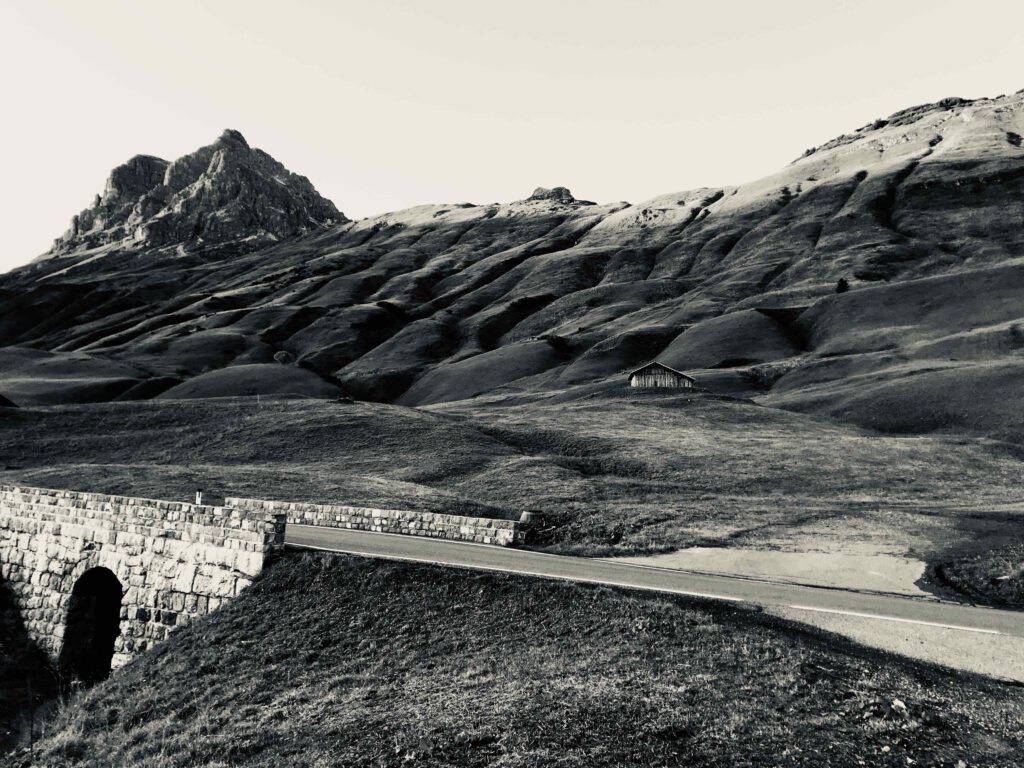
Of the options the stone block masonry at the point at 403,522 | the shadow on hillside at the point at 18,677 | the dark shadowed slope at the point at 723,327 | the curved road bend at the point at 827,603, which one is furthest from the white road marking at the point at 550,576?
the dark shadowed slope at the point at 723,327

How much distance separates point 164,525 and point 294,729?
11783mm

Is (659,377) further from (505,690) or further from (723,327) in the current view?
(505,690)

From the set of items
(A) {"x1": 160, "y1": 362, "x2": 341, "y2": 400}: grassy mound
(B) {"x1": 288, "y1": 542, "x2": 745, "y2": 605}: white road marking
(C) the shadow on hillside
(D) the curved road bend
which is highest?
(A) {"x1": 160, "y1": 362, "x2": 341, "y2": 400}: grassy mound

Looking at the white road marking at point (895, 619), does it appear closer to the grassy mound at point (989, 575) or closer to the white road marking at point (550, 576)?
the white road marking at point (550, 576)

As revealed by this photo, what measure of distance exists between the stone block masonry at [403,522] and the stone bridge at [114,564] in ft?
13.6

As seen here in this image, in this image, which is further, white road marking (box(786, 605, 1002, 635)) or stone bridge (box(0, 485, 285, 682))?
stone bridge (box(0, 485, 285, 682))

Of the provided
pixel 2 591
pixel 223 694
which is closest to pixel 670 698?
pixel 223 694

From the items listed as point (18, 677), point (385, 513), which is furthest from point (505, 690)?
point (18, 677)

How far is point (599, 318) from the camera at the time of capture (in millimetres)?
155250

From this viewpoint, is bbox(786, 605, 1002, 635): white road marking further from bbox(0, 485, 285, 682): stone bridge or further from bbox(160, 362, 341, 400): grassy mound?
bbox(160, 362, 341, 400): grassy mound

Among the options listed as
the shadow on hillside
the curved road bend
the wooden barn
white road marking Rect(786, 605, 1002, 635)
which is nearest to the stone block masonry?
the curved road bend

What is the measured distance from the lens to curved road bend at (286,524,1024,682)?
1591 centimetres

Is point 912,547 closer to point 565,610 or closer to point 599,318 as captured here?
point 565,610

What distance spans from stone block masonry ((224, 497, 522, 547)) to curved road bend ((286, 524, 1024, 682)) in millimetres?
1588
